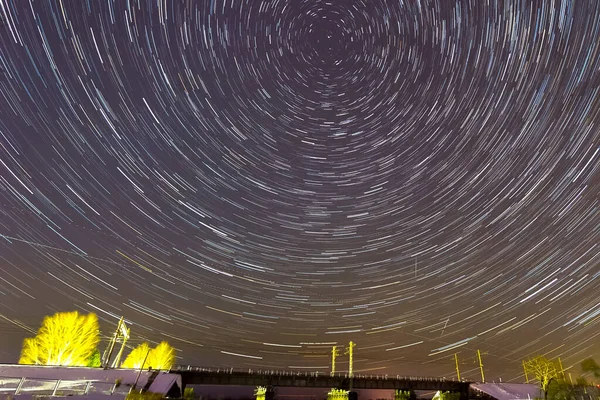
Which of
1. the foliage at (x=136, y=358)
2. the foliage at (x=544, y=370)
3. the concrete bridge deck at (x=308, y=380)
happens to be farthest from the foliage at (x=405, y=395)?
the foliage at (x=136, y=358)

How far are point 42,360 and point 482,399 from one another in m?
72.6

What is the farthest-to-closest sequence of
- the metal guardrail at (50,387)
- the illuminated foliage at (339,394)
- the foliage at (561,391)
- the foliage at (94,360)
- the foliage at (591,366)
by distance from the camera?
the illuminated foliage at (339,394) < the foliage at (94,360) < the foliage at (591,366) < the foliage at (561,391) < the metal guardrail at (50,387)

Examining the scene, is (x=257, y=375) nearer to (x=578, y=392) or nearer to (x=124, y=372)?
(x=124, y=372)

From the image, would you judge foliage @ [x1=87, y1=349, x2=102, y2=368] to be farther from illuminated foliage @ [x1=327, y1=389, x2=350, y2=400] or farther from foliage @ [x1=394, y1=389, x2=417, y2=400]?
foliage @ [x1=394, y1=389, x2=417, y2=400]

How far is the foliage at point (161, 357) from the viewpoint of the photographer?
84562 millimetres

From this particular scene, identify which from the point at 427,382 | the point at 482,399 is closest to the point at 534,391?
the point at 482,399

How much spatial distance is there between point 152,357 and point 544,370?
236 feet

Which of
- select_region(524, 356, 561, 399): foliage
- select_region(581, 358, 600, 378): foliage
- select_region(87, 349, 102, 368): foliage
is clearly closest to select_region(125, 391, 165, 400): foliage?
select_region(87, 349, 102, 368): foliage

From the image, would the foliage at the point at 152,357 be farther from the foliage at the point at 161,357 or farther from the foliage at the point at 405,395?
the foliage at the point at 405,395

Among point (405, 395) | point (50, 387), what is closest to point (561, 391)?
point (405, 395)

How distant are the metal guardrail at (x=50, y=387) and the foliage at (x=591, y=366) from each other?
60620 mm

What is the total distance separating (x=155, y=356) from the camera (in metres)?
85.8

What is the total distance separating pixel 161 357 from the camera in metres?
87.4

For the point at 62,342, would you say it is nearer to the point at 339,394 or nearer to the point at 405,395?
the point at 339,394
